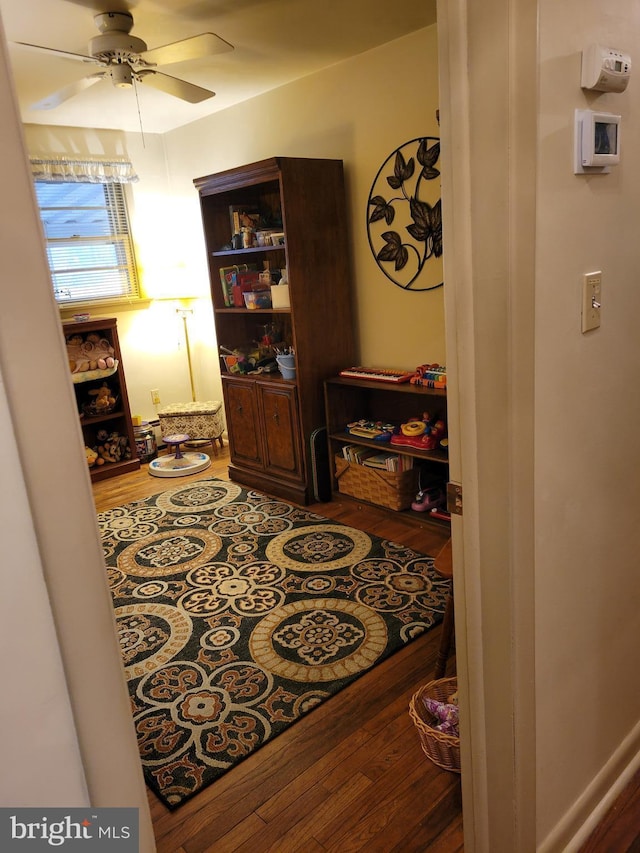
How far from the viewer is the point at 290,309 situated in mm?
3773

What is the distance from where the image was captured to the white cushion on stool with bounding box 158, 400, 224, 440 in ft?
16.6

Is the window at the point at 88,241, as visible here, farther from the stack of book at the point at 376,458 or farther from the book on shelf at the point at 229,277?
the stack of book at the point at 376,458

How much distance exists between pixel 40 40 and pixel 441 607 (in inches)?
128

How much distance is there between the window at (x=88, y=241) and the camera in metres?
4.80

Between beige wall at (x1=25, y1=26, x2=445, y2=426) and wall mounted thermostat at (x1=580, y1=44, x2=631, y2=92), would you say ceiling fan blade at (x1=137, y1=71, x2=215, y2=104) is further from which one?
wall mounted thermostat at (x1=580, y1=44, x2=631, y2=92)

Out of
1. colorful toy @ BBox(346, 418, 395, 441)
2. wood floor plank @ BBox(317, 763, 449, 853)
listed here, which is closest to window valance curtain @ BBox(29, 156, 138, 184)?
colorful toy @ BBox(346, 418, 395, 441)

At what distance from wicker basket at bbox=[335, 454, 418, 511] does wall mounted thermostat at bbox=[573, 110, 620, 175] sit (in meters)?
2.43

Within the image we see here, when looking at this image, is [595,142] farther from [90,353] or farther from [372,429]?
[90,353]

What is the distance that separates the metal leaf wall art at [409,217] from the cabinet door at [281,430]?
100 centimetres

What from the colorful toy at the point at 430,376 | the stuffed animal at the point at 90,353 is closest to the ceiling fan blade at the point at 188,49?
the colorful toy at the point at 430,376

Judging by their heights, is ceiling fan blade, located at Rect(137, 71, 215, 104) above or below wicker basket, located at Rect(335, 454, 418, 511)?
above

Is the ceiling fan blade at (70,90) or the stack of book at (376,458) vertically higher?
the ceiling fan blade at (70,90)

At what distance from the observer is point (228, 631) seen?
2.68m

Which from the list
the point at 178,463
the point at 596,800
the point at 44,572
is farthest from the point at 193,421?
the point at 44,572
